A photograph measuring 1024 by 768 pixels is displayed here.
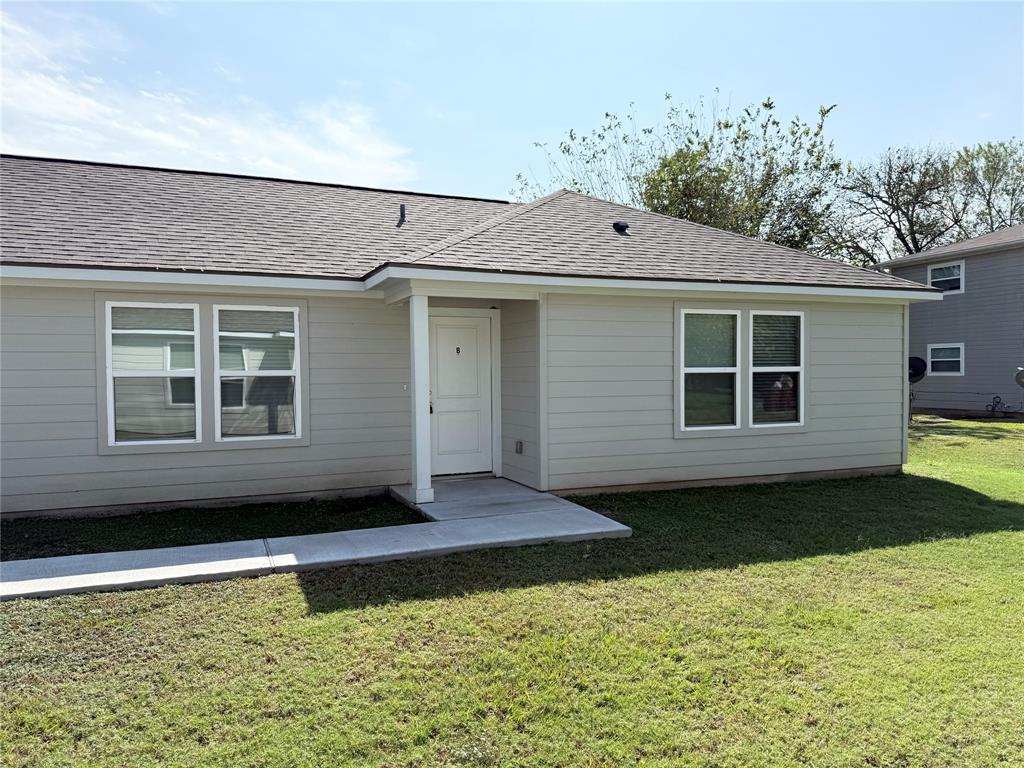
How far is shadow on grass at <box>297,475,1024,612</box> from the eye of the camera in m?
4.80

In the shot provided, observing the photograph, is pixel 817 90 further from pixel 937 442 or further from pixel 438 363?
pixel 438 363

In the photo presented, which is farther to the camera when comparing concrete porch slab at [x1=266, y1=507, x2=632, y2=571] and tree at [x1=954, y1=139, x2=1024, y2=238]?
tree at [x1=954, y1=139, x2=1024, y2=238]

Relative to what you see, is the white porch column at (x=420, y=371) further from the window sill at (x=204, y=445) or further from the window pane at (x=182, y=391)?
the window pane at (x=182, y=391)

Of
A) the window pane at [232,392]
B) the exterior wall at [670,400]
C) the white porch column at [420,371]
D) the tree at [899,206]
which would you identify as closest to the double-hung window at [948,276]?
the tree at [899,206]

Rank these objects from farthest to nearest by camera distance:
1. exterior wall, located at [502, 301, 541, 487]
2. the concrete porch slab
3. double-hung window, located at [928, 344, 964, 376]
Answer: double-hung window, located at [928, 344, 964, 376]
exterior wall, located at [502, 301, 541, 487]
the concrete porch slab

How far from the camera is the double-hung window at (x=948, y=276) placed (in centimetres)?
1923

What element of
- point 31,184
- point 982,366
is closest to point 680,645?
point 31,184

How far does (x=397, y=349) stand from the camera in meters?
7.98

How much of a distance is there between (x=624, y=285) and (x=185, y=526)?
16.5ft

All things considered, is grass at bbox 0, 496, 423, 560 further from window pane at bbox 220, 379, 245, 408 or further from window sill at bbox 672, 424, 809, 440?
window sill at bbox 672, 424, 809, 440

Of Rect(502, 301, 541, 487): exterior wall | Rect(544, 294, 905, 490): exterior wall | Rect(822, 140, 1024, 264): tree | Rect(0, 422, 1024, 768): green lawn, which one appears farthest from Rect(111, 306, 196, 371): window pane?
Rect(822, 140, 1024, 264): tree

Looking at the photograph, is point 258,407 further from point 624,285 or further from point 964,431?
point 964,431

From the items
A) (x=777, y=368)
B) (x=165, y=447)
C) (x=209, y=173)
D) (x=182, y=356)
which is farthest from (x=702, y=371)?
(x=209, y=173)

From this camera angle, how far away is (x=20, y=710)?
3098 mm
